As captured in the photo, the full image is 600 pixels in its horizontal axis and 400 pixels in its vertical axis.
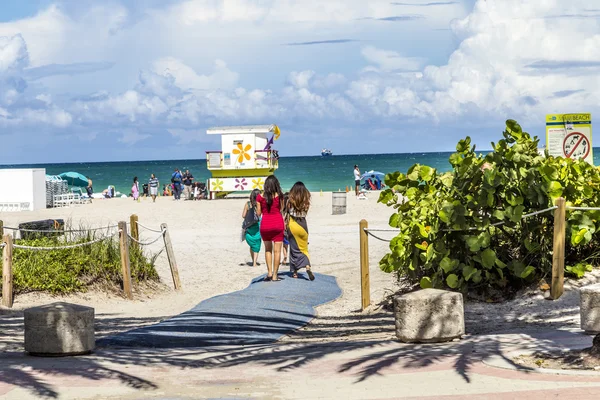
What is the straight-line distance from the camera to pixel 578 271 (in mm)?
10922

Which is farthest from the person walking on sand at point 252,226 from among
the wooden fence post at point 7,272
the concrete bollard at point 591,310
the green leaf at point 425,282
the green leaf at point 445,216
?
the concrete bollard at point 591,310

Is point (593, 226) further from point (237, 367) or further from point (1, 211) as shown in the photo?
point (1, 211)

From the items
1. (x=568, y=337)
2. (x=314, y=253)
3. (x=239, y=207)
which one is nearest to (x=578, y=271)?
(x=568, y=337)

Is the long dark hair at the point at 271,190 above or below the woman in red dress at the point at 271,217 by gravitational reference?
above

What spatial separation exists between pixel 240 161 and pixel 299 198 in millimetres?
28973

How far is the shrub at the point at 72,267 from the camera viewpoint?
13266 mm

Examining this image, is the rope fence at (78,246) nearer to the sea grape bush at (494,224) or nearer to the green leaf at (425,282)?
the sea grape bush at (494,224)

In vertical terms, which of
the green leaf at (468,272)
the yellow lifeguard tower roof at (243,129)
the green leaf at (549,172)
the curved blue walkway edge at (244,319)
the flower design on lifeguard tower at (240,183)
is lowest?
the curved blue walkway edge at (244,319)

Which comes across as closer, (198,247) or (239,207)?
(198,247)

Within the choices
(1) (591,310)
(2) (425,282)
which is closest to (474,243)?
(2) (425,282)

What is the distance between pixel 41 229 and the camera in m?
17.0

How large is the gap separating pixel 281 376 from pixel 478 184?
4789 millimetres

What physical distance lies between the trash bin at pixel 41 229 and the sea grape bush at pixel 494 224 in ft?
21.0

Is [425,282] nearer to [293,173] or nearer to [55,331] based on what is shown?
[55,331]
